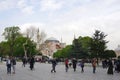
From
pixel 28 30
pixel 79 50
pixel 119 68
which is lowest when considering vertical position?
pixel 119 68

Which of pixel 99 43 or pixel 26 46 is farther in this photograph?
pixel 26 46

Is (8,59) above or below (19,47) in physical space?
below

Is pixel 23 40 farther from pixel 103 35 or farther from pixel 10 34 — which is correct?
pixel 103 35

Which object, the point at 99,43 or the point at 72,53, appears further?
the point at 72,53

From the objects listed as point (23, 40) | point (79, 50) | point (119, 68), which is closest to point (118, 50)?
point (23, 40)

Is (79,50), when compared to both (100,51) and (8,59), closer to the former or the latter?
(100,51)

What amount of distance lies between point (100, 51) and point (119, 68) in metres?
34.5

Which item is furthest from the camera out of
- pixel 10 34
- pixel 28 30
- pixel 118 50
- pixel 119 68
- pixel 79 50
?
pixel 118 50

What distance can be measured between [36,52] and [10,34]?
1549cm

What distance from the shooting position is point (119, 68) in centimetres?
4275

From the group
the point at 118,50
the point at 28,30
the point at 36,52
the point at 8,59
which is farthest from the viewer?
the point at 118,50

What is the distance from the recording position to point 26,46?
126m

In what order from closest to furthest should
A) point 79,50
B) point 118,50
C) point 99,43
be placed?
point 99,43, point 79,50, point 118,50

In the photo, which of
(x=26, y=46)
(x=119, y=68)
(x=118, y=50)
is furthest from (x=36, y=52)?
(x=119, y=68)
